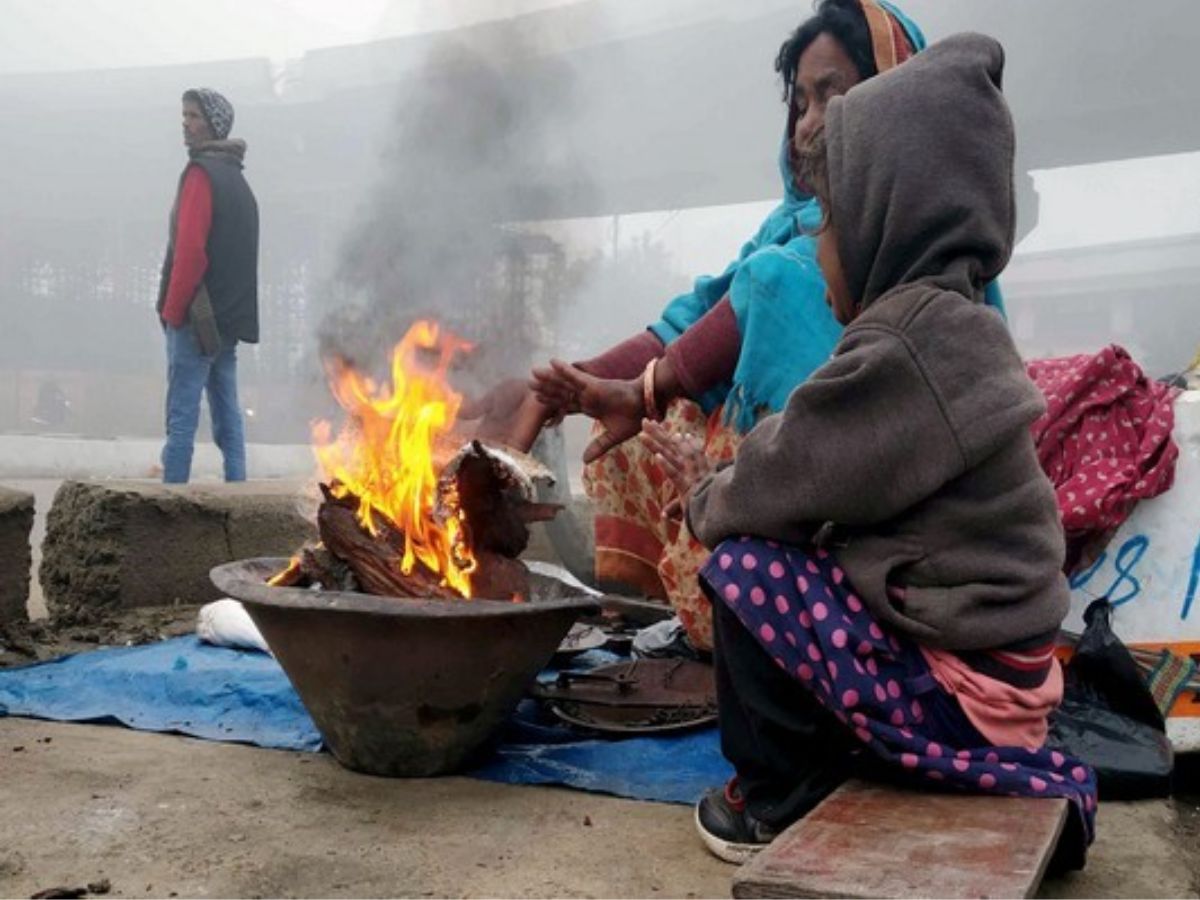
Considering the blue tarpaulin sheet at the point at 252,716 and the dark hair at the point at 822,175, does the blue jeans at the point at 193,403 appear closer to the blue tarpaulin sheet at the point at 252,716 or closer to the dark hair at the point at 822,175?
the blue tarpaulin sheet at the point at 252,716

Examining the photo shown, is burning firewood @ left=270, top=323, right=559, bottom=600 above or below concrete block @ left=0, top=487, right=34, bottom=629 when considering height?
above

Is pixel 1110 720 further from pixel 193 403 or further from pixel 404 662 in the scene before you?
pixel 193 403

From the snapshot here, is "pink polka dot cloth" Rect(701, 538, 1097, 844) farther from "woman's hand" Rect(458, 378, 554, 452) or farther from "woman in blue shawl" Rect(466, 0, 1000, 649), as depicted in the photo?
"woman's hand" Rect(458, 378, 554, 452)

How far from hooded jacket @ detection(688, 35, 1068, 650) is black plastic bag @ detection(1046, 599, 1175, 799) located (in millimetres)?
843

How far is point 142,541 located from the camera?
4.71m

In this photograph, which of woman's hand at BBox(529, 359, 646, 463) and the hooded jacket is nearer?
the hooded jacket

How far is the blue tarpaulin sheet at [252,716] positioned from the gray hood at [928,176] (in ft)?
4.28

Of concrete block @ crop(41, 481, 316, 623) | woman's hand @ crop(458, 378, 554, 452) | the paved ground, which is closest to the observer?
the paved ground

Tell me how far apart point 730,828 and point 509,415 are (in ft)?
5.27

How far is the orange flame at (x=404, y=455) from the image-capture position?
2.99 m

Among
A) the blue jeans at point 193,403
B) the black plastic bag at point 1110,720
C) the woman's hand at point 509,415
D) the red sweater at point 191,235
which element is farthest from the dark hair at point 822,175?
the red sweater at point 191,235

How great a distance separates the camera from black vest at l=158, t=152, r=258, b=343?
7238 mm

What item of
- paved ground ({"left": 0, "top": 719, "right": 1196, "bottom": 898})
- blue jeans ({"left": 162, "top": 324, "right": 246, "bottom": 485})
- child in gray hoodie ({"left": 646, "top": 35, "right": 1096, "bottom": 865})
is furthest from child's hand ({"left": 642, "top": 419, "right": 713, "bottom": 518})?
blue jeans ({"left": 162, "top": 324, "right": 246, "bottom": 485})

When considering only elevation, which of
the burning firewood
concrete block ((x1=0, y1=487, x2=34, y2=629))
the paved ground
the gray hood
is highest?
the gray hood
